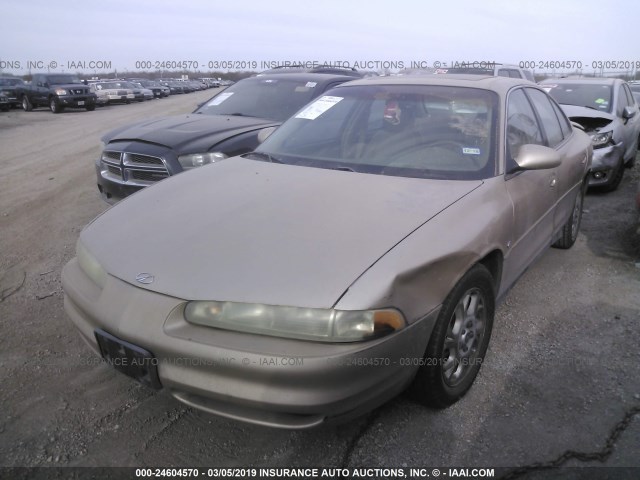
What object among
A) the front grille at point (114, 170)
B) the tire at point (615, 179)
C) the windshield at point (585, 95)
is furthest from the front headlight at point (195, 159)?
the windshield at point (585, 95)

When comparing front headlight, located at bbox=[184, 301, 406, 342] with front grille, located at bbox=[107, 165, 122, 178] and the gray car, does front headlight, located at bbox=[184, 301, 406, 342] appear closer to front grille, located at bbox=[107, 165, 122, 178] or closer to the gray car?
the gray car

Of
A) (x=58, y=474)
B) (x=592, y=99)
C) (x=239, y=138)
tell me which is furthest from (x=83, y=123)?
(x=58, y=474)

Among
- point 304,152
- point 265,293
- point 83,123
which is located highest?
point 304,152

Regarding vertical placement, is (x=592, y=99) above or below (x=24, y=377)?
above

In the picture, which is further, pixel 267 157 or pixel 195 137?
pixel 195 137

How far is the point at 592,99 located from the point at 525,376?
22.5 feet

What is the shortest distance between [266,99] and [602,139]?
4.43 meters

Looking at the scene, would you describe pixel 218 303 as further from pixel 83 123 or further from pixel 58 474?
pixel 83 123

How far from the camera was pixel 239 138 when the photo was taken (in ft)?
16.7

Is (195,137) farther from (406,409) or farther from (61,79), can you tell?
(61,79)

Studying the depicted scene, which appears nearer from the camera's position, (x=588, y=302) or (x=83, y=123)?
(x=588, y=302)

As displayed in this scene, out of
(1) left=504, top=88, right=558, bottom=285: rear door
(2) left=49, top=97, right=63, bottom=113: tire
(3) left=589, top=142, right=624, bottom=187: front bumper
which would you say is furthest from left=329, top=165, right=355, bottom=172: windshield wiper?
(2) left=49, top=97, right=63, bottom=113: tire

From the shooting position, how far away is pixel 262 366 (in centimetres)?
183

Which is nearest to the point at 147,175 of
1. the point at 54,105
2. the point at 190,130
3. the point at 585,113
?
the point at 190,130
